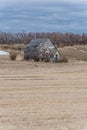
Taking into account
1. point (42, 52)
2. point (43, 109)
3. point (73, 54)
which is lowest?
point (73, 54)

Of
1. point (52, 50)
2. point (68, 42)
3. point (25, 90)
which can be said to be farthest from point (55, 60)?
point (68, 42)

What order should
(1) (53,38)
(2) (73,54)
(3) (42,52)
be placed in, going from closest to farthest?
(3) (42,52)
(2) (73,54)
(1) (53,38)

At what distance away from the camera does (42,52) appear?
69.9m

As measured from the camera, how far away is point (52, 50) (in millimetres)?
71625

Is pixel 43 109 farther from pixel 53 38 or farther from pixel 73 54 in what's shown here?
pixel 53 38

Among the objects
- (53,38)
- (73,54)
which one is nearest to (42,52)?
(73,54)

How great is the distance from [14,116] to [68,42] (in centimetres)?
15691

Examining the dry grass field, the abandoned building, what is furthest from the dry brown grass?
the dry grass field

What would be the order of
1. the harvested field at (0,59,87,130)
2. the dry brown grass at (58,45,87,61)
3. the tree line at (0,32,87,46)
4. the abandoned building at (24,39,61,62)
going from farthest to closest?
the tree line at (0,32,87,46), the dry brown grass at (58,45,87,61), the abandoned building at (24,39,61,62), the harvested field at (0,59,87,130)

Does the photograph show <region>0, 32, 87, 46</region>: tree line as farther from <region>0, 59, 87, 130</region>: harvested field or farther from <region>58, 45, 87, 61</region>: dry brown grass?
<region>0, 59, 87, 130</region>: harvested field

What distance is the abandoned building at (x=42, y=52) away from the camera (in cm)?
6900

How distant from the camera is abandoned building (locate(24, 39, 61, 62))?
69.0 meters

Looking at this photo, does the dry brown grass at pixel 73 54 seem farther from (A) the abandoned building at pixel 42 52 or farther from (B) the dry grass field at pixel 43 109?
(B) the dry grass field at pixel 43 109

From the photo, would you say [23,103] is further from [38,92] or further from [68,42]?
[68,42]
